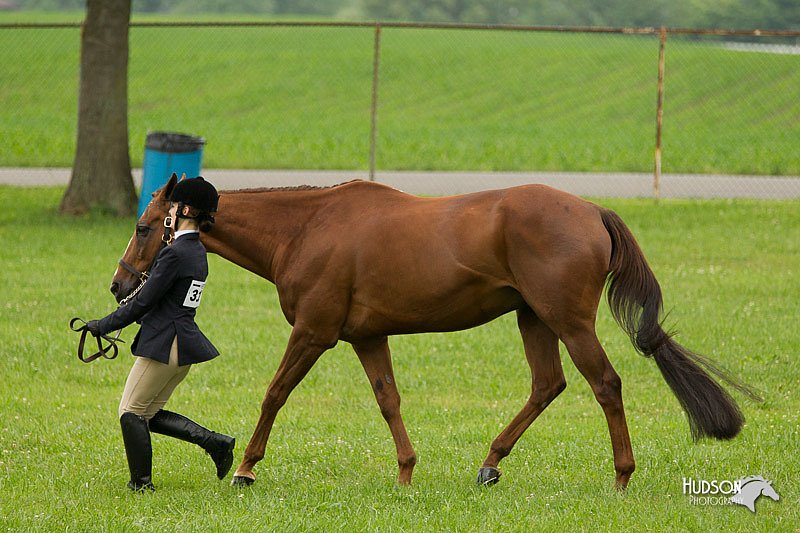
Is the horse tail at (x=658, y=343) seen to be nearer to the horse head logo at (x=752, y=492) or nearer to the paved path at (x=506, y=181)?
the horse head logo at (x=752, y=492)

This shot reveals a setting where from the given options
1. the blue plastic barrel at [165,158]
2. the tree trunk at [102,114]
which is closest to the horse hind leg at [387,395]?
the blue plastic barrel at [165,158]

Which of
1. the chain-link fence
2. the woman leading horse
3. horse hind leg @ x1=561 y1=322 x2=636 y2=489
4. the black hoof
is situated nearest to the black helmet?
the woman leading horse

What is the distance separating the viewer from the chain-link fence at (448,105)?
75.6ft

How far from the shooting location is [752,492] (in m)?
5.88

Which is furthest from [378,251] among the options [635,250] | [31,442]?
[31,442]

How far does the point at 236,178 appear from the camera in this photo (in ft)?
67.6

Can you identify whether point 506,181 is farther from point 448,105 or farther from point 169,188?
point 448,105

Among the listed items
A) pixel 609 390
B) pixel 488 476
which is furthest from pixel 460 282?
pixel 488 476

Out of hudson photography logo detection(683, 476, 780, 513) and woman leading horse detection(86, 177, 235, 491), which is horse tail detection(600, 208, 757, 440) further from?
woman leading horse detection(86, 177, 235, 491)

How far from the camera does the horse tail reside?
6098mm

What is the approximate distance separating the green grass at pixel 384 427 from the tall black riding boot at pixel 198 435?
183mm

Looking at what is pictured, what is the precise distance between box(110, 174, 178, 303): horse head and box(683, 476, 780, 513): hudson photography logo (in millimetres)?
3378

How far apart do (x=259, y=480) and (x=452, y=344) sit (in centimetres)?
409

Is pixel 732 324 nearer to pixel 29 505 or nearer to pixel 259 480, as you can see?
pixel 259 480
